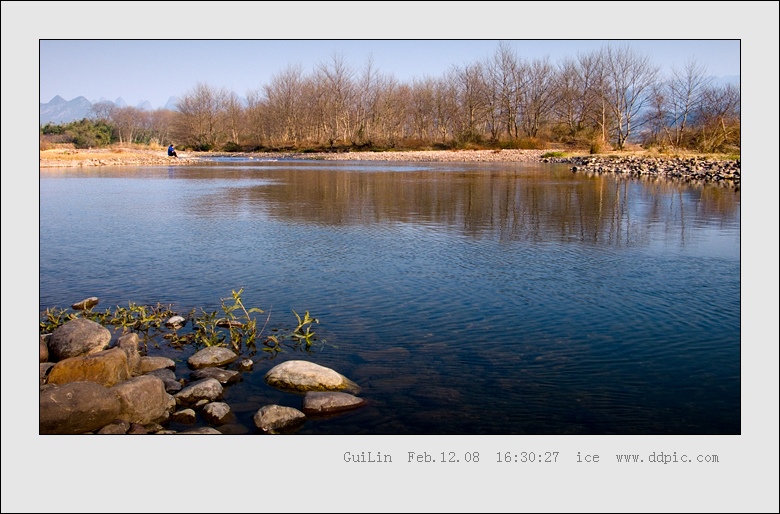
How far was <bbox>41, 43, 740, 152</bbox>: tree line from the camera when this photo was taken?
35.0 metres

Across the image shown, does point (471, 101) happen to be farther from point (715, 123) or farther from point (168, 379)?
point (168, 379)

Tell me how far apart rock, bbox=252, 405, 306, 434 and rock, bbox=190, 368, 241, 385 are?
94cm

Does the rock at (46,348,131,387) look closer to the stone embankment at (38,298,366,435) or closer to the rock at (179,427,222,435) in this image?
the stone embankment at (38,298,366,435)

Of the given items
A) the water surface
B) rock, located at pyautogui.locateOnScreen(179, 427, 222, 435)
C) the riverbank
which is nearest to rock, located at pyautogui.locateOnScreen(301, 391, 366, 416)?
the water surface

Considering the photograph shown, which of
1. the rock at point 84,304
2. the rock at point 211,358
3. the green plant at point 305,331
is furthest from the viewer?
the rock at point 84,304

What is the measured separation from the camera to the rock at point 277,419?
5.71 meters

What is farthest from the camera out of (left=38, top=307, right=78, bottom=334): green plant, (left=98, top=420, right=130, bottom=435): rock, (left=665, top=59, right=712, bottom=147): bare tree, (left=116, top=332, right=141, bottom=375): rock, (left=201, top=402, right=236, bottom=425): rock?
(left=665, top=59, right=712, bottom=147): bare tree

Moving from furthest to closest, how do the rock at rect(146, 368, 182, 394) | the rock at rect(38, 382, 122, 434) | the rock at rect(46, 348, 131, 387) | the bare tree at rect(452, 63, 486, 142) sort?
the bare tree at rect(452, 63, 486, 142)
the rock at rect(146, 368, 182, 394)
the rock at rect(46, 348, 131, 387)
the rock at rect(38, 382, 122, 434)

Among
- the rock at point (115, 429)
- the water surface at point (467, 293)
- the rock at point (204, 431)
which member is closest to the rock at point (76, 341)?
the water surface at point (467, 293)

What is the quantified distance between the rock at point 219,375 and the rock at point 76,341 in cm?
107

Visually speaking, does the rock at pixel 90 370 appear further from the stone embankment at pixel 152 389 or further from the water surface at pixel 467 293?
the water surface at pixel 467 293

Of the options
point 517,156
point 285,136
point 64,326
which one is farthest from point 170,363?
point 285,136

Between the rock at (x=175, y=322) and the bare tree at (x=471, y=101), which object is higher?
the bare tree at (x=471, y=101)

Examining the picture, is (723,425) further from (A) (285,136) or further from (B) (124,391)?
(A) (285,136)
